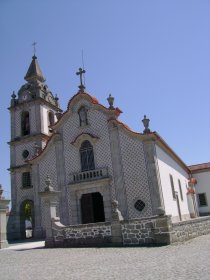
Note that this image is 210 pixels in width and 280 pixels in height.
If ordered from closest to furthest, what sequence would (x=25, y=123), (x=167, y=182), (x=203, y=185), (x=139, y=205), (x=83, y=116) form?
(x=139, y=205) < (x=167, y=182) < (x=83, y=116) < (x=25, y=123) < (x=203, y=185)

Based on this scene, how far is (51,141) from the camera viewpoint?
80.4 ft

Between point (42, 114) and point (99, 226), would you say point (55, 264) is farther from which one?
point (42, 114)

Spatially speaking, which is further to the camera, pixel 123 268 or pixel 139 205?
pixel 139 205

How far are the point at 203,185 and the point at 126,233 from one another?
23210 mm

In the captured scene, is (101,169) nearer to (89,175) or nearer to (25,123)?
(89,175)

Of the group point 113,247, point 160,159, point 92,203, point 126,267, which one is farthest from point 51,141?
point 126,267

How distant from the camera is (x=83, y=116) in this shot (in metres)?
23.8

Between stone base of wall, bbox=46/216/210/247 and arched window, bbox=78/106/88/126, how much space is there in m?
9.39

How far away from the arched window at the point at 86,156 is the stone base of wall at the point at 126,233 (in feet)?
23.9

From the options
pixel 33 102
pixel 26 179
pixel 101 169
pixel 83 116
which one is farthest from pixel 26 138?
pixel 101 169

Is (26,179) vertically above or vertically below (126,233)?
above

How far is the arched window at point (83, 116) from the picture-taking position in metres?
23.7

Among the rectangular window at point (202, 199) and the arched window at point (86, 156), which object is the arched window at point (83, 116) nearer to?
the arched window at point (86, 156)

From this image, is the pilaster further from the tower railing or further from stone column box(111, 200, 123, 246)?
stone column box(111, 200, 123, 246)
